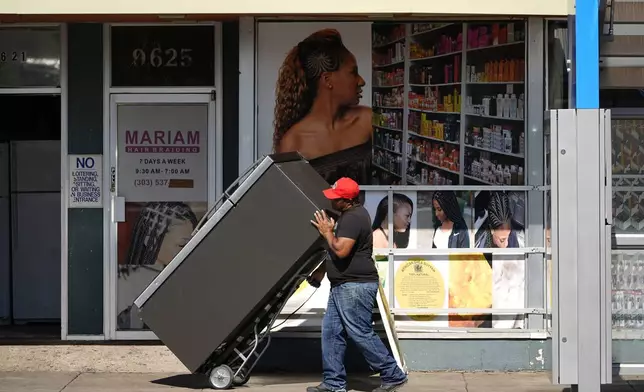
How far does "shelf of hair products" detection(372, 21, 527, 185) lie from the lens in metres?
8.89

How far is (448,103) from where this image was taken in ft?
29.5

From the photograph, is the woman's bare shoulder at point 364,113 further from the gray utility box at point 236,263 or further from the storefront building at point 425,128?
the gray utility box at point 236,263

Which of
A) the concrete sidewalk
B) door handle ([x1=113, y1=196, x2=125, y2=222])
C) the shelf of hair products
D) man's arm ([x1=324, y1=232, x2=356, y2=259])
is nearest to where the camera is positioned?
man's arm ([x1=324, y1=232, x2=356, y2=259])

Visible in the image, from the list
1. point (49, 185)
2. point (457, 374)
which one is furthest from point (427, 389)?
point (49, 185)

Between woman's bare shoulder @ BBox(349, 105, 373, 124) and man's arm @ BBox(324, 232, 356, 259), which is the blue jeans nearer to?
man's arm @ BBox(324, 232, 356, 259)

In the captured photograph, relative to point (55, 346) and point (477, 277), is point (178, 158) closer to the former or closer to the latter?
point (55, 346)

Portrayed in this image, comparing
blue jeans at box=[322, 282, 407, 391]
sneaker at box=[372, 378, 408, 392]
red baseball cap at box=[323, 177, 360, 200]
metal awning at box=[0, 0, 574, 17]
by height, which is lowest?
sneaker at box=[372, 378, 408, 392]

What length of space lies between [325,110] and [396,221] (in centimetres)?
110

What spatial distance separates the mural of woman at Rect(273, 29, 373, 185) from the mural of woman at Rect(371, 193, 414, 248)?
11.3 inches

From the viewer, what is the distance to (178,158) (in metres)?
9.70

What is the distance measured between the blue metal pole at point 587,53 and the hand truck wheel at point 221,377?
3.26m

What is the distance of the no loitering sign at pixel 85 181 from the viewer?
9617 millimetres

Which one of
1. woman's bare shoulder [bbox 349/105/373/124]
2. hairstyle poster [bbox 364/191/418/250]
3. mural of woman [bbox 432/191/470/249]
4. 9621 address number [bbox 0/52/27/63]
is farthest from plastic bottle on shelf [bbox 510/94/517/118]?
9621 address number [bbox 0/52/27/63]

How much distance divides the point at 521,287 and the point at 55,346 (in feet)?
13.5
